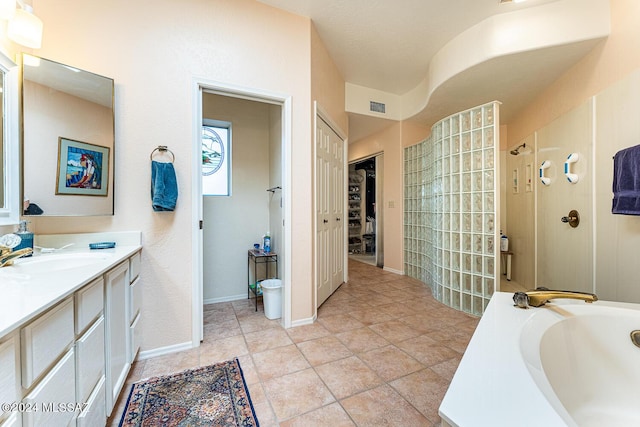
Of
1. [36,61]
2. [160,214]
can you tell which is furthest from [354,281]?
[36,61]

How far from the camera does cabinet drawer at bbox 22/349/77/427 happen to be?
2.13 feet

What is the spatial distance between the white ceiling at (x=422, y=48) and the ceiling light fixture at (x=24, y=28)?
1483 mm

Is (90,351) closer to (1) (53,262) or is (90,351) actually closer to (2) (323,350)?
(1) (53,262)

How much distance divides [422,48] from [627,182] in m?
2.20

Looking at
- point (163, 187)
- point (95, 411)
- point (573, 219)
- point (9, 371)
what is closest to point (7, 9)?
point (163, 187)

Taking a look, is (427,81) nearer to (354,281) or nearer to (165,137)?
(354,281)

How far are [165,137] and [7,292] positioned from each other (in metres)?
1.31

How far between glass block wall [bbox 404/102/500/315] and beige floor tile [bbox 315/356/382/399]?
4.83 ft

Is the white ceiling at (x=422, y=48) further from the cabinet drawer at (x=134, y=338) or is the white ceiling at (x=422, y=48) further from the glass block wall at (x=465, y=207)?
the cabinet drawer at (x=134, y=338)

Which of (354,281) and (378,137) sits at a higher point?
(378,137)

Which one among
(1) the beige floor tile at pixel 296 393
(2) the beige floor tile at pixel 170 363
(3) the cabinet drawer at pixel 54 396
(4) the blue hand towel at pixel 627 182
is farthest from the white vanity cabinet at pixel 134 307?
(4) the blue hand towel at pixel 627 182

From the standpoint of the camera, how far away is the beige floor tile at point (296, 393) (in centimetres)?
132

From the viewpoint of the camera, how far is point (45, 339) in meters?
0.72

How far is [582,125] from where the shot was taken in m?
2.24
